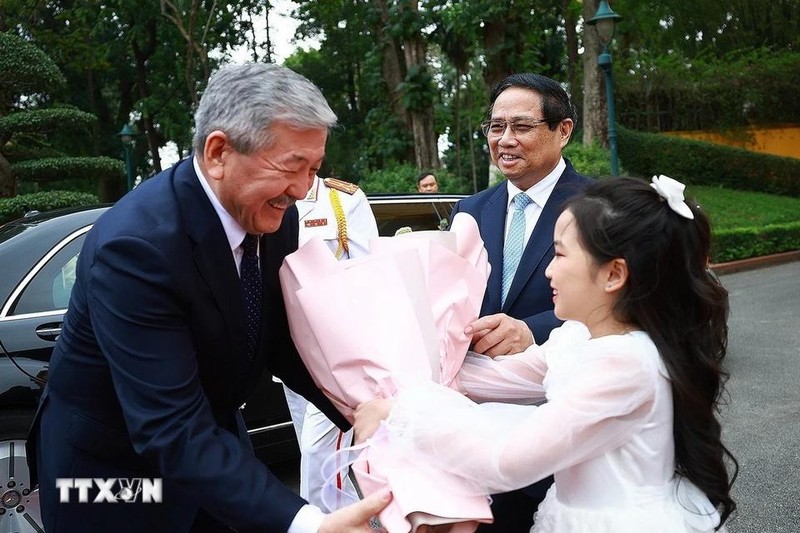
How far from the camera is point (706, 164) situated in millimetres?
25484

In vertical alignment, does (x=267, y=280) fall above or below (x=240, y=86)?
below

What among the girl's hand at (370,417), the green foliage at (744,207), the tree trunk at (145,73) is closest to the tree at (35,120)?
the girl's hand at (370,417)

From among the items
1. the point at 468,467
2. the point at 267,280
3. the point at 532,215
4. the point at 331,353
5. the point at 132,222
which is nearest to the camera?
the point at 468,467

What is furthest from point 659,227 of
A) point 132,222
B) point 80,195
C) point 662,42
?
point 662,42

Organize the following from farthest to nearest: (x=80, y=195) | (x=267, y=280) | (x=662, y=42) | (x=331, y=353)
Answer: (x=662, y=42) < (x=80, y=195) < (x=267, y=280) < (x=331, y=353)

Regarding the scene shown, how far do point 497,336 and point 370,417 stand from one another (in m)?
0.62

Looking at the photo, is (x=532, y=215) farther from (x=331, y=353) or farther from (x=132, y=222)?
(x=132, y=222)

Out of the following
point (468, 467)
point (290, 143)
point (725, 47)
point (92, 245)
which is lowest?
point (468, 467)

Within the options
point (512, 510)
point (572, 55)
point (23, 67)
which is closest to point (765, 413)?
point (512, 510)

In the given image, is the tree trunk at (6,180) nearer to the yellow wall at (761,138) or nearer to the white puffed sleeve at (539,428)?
the white puffed sleeve at (539,428)

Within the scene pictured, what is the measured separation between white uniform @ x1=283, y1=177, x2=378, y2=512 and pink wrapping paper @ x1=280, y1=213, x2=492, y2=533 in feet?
6.12

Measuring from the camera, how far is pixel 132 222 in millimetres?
2004

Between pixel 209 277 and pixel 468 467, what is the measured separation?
0.75 m

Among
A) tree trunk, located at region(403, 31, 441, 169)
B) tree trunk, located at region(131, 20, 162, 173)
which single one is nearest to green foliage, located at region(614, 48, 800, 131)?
tree trunk, located at region(403, 31, 441, 169)
